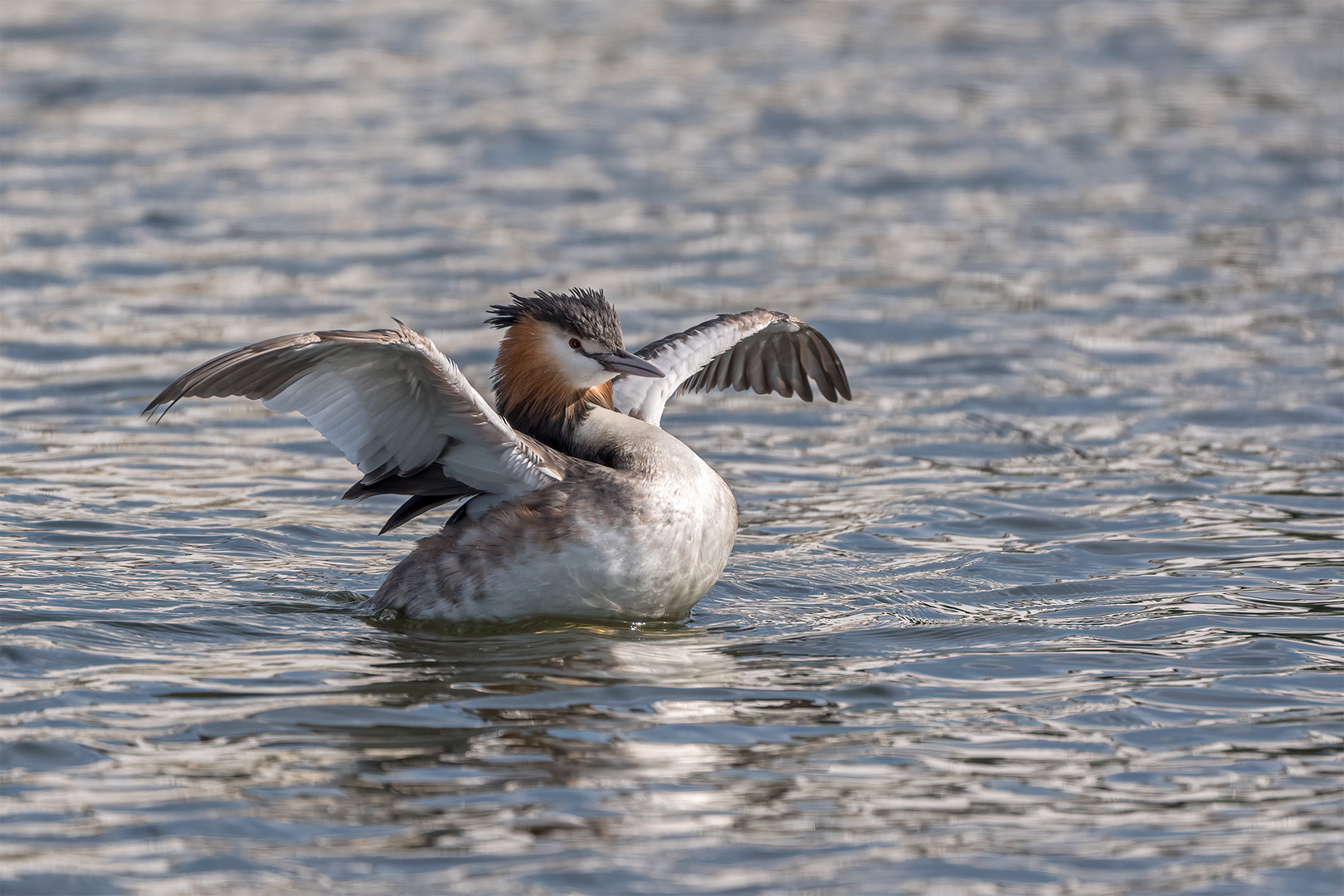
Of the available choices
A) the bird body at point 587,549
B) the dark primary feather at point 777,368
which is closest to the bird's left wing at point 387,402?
the bird body at point 587,549

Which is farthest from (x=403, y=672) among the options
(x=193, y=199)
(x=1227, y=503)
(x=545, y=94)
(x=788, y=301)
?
(x=545, y=94)

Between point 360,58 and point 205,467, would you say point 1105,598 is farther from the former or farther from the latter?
point 360,58

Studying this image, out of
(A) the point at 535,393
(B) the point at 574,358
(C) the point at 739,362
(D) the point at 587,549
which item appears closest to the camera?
(D) the point at 587,549

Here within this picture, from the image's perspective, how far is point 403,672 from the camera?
8.37 metres

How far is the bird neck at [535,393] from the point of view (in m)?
9.23

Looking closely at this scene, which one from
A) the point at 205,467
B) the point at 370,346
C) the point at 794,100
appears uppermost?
the point at 794,100

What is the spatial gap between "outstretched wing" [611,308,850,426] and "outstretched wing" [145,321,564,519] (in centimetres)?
142

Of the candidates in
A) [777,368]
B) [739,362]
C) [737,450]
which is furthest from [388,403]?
[737,450]

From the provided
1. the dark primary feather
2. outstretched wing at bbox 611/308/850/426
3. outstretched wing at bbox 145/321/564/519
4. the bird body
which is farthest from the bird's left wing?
the dark primary feather

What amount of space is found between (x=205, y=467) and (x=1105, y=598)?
605cm

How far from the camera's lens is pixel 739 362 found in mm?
11375

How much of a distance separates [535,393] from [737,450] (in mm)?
3819

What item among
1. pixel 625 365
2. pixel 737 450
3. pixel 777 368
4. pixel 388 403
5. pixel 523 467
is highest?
pixel 625 365

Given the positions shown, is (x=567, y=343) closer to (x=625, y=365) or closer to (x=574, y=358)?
(x=574, y=358)
